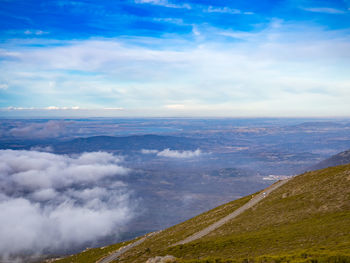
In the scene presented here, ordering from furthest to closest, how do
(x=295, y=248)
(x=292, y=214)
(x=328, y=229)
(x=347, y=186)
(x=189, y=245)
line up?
(x=347, y=186) < (x=292, y=214) < (x=189, y=245) < (x=328, y=229) < (x=295, y=248)

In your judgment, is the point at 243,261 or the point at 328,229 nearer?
the point at 243,261

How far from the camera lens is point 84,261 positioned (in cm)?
6988

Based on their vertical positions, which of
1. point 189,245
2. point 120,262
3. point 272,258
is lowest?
point 120,262

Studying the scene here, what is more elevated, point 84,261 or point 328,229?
point 328,229

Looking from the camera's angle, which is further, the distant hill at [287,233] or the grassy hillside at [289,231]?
the grassy hillside at [289,231]

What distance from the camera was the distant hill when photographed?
2597cm

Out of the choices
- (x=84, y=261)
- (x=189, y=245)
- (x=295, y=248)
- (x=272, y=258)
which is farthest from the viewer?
(x=84, y=261)

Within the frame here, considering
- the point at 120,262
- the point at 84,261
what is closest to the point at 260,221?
the point at 120,262

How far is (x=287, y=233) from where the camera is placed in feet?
116

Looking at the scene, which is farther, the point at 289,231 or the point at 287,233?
the point at 289,231

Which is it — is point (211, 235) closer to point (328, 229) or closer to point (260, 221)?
point (260, 221)

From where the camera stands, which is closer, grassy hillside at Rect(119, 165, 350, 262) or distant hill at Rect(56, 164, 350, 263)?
distant hill at Rect(56, 164, 350, 263)

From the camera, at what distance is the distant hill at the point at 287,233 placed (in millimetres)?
25969

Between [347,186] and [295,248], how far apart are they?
25608 millimetres
